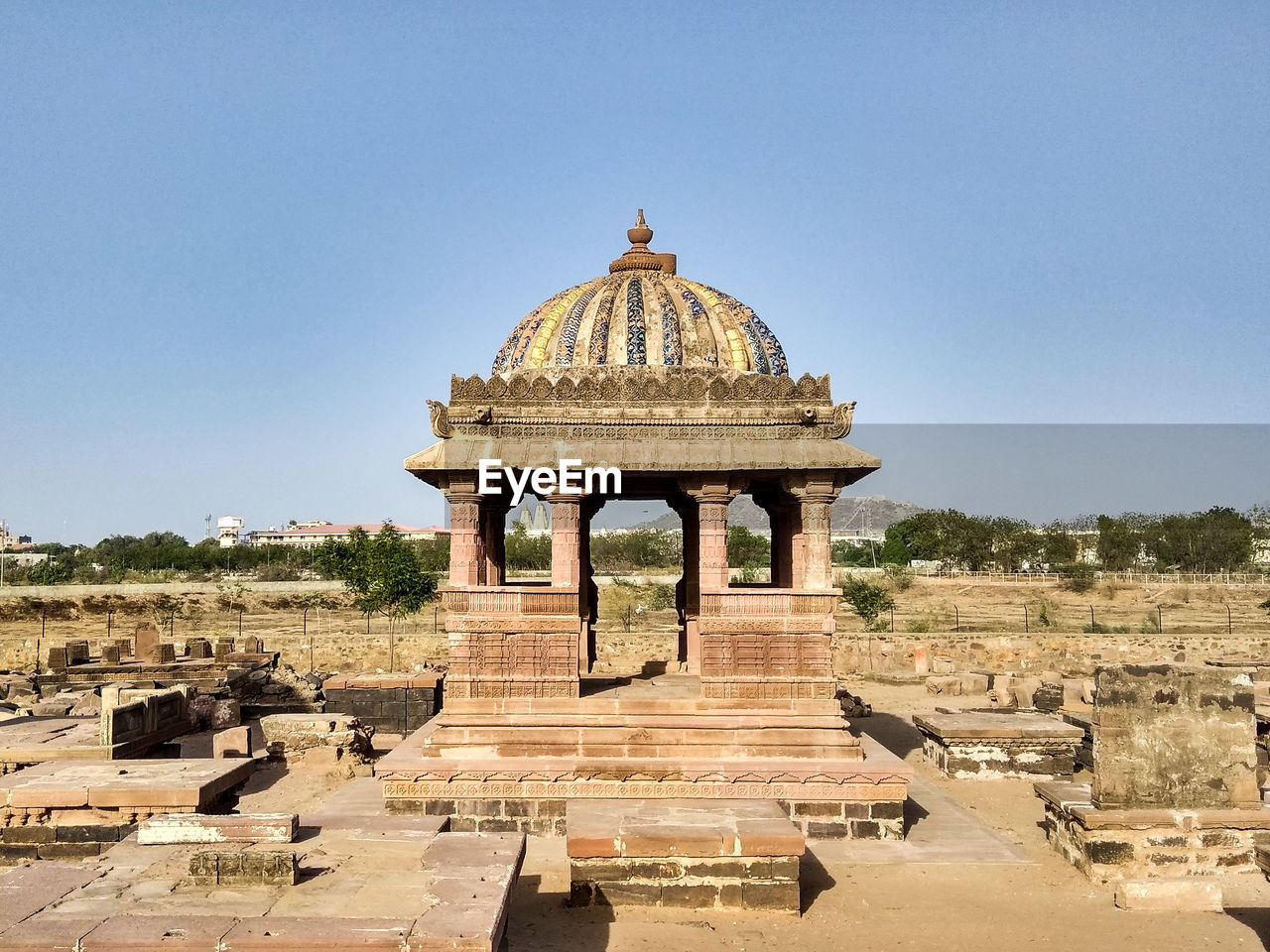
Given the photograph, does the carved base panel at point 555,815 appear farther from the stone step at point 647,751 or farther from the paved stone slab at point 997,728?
the paved stone slab at point 997,728

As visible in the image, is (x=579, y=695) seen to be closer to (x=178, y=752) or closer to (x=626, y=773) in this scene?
(x=626, y=773)

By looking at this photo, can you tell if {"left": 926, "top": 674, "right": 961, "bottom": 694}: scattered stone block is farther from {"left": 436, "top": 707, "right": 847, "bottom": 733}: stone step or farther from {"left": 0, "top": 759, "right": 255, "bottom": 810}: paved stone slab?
{"left": 0, "top": 759, "right": 255, "bottom": 810}: paved stone slab

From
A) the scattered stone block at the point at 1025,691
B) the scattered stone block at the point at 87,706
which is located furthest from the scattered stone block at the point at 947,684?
the scattered stone block at the point at 87,706

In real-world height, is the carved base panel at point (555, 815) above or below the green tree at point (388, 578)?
below

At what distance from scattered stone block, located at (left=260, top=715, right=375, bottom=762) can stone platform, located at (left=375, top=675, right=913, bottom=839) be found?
2700 millimetres

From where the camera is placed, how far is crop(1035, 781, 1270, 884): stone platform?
7750 millimetres

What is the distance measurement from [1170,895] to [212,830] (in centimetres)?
723

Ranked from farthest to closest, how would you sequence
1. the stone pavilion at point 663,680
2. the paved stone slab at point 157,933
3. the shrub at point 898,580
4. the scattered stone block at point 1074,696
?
the shrub at point 898,580 < the scattered stone block at point 1074,696 < the stone pavilion at point 663,680 < the paved stone slab at point 157,933

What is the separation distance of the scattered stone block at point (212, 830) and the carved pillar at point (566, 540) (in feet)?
14.3

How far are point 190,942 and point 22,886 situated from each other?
4.98 ft

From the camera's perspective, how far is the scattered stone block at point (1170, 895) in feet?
24.5

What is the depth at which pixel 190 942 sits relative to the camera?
4.76 meters

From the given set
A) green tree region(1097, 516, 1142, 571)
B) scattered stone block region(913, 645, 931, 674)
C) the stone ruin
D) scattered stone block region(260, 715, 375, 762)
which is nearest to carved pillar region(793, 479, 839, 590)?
the stone ruin

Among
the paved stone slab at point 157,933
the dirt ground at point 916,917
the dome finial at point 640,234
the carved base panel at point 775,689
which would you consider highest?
the dome finial at point 640,234
